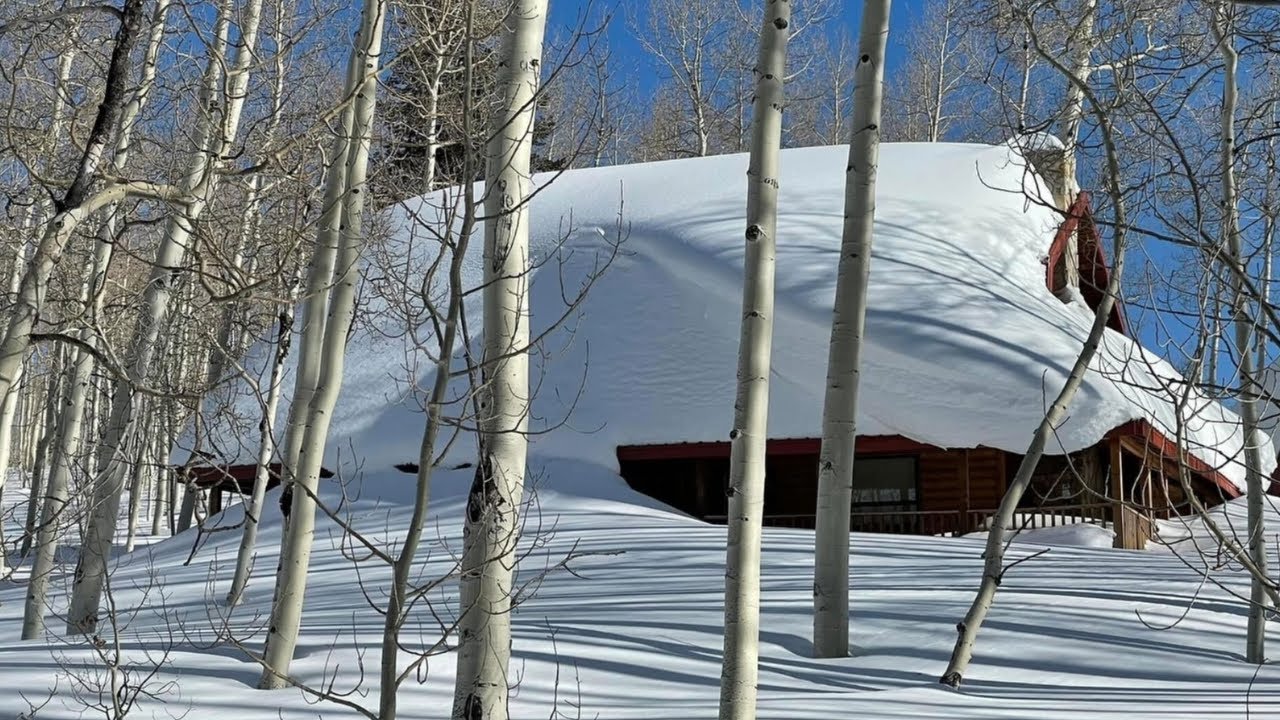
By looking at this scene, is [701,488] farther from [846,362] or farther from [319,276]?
[319,276]

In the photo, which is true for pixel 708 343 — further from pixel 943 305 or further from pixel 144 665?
pixel 144 665

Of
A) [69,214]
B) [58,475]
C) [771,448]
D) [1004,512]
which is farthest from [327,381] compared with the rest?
[771,448]

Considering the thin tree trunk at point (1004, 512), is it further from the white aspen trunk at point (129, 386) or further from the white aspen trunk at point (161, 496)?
the white aspen trunk at point (161, 496)

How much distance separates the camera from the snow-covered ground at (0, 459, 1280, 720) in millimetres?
6094

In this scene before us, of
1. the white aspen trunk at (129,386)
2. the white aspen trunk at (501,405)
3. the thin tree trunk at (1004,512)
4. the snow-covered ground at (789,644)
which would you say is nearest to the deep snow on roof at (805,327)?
the snow-covered ground at (789,644)

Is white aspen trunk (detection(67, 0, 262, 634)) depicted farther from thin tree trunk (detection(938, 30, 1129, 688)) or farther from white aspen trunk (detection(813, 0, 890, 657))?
thin tree trunk (detection(938, 30, 1129, 688))

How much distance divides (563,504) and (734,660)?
34.6 ft

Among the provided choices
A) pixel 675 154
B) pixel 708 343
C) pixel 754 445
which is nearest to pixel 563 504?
pixel 708 343

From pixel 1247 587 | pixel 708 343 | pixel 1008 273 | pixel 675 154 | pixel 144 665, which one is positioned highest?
pixel 675 154

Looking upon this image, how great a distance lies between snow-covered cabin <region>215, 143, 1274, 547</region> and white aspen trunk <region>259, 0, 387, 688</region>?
7307 mm

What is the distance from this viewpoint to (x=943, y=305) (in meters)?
16.6

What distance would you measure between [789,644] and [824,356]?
9209 millimetres

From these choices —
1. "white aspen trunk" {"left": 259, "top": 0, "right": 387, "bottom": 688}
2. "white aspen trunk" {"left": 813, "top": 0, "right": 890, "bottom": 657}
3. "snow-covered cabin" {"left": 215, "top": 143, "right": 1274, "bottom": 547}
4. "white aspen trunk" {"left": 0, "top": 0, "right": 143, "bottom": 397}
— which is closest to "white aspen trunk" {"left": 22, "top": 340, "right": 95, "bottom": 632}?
"white aspen trunk" {"left": 259, "top": 0, "right": 387, "bottom": 688}

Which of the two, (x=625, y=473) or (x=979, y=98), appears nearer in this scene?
(x=625, y=473)
